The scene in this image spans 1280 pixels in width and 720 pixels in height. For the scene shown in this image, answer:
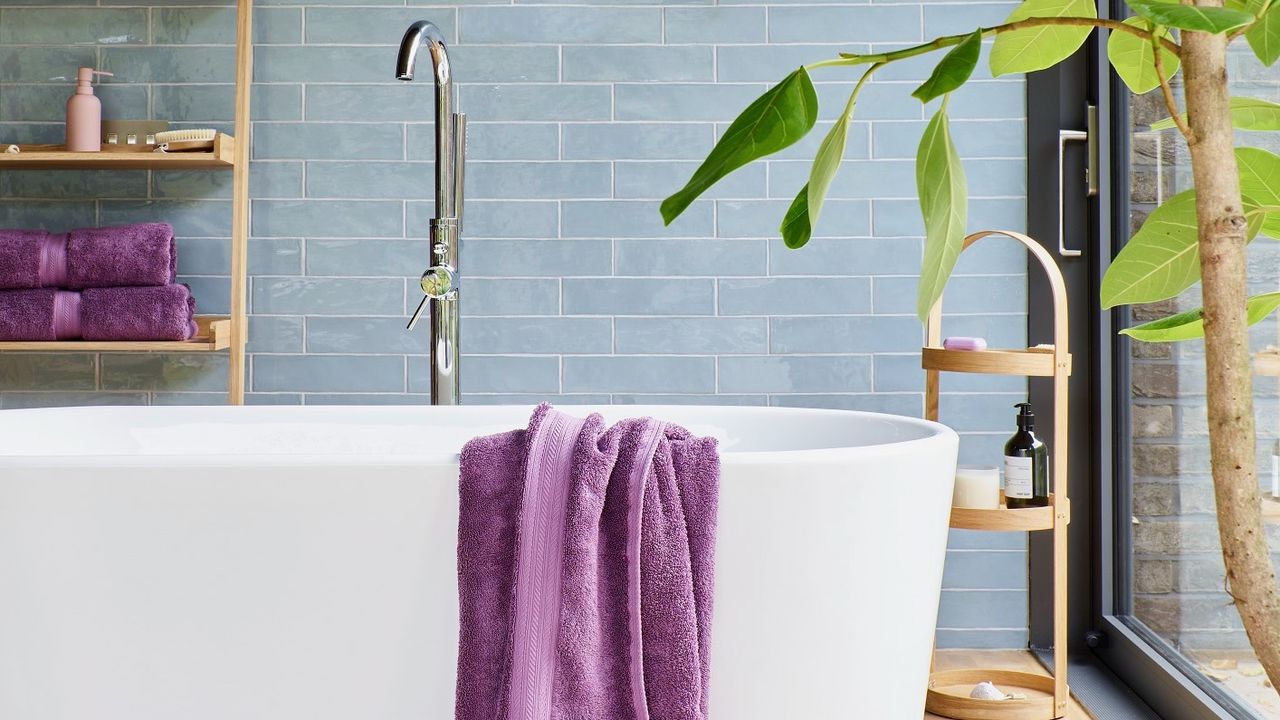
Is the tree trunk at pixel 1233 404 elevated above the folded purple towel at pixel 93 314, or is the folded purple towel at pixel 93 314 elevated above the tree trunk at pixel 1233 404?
the folded purple towel at pixel 93 314

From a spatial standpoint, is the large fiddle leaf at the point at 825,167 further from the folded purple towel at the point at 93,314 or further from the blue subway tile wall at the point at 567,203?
the folded purple towel at the point at 93,314

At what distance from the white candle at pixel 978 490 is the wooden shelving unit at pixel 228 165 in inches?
69.5

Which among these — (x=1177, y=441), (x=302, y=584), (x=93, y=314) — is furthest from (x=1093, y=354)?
(x=93, y=314)

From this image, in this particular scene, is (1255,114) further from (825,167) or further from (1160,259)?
(825,167)

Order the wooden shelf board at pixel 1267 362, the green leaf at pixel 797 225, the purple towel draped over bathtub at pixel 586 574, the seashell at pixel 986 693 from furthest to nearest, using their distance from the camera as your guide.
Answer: the seashell at pixel 986 693 < the wooden shelf board at pixel 1267 362 < the purple towel draped over bathtub at pixel 586 574 < the green leaf at pixel 797 225

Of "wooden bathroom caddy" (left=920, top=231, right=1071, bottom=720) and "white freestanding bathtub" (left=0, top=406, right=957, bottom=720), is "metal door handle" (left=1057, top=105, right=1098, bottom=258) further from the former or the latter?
"white freestanding bathtub" (left=0, top=406, right=957, bottom=720)

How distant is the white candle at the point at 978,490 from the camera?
2184mm

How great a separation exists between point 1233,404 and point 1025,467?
6.30 ft

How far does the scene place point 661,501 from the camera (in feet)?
4.25

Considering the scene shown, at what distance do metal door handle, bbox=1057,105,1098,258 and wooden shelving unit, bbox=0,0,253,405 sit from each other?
207 centimetres

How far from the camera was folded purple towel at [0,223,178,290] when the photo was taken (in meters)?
2.32

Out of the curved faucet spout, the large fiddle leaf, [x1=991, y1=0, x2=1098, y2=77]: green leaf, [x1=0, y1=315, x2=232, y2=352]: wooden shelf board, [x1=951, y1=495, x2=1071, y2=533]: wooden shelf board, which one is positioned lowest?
→ [x1=951, y1=495, x2=1071, y2=533]: wooden shelf board

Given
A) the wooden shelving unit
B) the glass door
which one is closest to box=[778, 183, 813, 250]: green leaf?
the glass door

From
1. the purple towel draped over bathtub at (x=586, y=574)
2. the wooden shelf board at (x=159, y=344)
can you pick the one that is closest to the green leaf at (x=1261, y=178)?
the purple towel draped over bathtub at (x=586, y=574)
